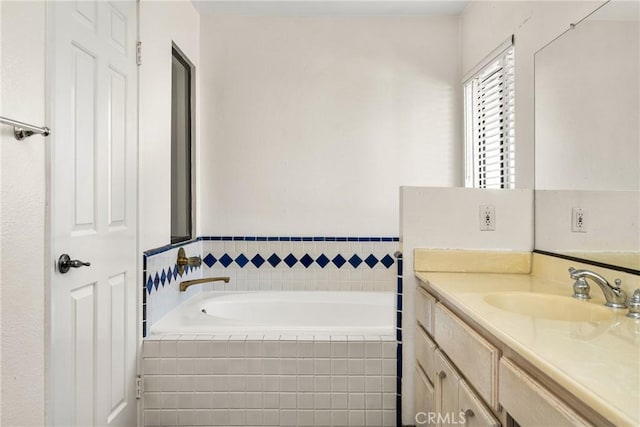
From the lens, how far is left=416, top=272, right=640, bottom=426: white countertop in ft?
2.43

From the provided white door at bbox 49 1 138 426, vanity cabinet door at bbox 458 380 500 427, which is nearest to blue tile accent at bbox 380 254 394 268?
white door at bbox 49 1 138 426

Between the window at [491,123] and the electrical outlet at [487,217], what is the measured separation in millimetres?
465

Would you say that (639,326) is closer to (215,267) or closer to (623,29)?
(623,29)

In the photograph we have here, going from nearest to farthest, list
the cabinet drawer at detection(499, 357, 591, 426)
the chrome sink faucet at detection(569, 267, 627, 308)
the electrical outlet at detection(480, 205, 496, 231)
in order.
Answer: the cabinet drawer at detection(499, 357, 591, 426)
the chrome sink faucet at detection(569, 267, 627, 308)
the electrical outlet at detection(480, 205, 496, 231)

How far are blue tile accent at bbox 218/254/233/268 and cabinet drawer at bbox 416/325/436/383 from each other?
62.1 inches

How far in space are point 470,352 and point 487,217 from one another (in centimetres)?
94

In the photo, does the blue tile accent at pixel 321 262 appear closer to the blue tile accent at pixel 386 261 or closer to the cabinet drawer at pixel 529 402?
the blue tile accent at pixel 386 261

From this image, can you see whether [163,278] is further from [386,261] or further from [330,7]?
[330,7]

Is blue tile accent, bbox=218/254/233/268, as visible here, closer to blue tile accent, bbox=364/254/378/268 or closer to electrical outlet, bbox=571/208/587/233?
blue tile accent, bbox=364/254/378/268

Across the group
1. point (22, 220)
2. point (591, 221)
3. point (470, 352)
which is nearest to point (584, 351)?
point (470, 352)

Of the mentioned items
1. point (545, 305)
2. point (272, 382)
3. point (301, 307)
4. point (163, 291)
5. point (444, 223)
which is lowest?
point (272, 382)

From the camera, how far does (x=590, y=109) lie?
178cm

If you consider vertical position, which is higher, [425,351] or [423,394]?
[425,351]

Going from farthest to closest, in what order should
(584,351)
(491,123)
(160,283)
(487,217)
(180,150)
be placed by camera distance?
(180,150) → (491,123) → (160,283) → (487,217) → (584,351)
